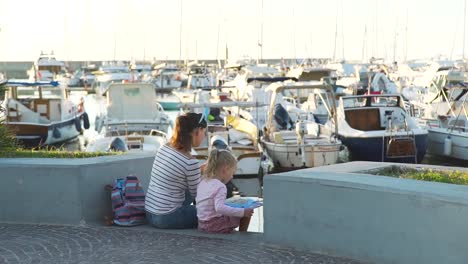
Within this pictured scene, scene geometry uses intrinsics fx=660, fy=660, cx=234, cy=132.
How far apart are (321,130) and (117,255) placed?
19.0m

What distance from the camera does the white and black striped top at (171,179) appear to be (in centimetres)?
711

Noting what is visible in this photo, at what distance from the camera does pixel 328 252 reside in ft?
20.7

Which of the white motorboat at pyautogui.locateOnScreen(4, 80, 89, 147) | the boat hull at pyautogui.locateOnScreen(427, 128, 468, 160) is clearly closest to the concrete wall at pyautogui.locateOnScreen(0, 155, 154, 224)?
the boat hull at pyautogui.locateOnScreen(427, 128, 468, 160)

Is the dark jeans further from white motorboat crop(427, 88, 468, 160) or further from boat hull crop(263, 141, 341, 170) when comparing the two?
white motorboat crop(427, 88, 468, 160)

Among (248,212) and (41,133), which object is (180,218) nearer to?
(248,212)

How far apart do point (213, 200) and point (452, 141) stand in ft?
68.0

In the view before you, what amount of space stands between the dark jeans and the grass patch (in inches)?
80.1

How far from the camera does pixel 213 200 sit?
Result: 7.00 metres

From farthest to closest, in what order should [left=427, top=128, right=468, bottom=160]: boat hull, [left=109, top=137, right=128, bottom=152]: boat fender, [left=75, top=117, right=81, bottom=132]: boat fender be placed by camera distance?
1. [left=75, top=117, right=81, bottom=132]: boat fender
2. [left=427, top=128, right=468, bottom=160]: boat hull
3. [left=109, top=137, right=128, bottom=152]: boat fender

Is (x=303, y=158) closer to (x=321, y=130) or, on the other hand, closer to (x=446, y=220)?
(x=321, y=130)

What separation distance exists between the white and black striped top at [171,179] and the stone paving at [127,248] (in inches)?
13.7

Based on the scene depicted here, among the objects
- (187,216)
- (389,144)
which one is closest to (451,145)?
(389,144)

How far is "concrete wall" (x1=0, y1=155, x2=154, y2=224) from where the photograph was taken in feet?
25.0

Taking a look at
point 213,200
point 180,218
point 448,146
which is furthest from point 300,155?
point 213,200
